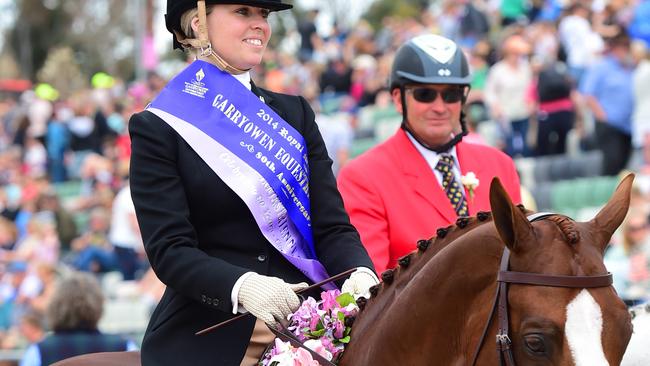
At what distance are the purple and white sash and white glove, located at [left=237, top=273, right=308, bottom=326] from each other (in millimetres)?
336

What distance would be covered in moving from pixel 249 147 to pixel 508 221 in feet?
4.29

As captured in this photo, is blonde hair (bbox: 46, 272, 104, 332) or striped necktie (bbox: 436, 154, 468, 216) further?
blonde hair (bbox: 46, 272, 104, 332)

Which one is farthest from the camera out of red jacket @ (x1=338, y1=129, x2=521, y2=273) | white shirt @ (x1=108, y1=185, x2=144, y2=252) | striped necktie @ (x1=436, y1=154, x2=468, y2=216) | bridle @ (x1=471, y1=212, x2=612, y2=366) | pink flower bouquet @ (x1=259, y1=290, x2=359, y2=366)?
white shirt @ (x1=108, y1=185, x2=144, y2=252)

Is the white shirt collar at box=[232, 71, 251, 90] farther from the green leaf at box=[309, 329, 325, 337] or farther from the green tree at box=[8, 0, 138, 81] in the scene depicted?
the green tree at box=[8, 0, 138, 81]

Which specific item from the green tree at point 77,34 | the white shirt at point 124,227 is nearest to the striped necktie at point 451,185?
the white shirt at point 124,227

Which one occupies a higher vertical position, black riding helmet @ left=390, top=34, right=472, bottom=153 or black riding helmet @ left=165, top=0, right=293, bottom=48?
black riding helmet @ left=165, top=0, right=293, bottom=48

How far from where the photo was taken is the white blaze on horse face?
3.47 metres

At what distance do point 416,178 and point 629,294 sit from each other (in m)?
4.00

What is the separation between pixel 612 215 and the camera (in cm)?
388

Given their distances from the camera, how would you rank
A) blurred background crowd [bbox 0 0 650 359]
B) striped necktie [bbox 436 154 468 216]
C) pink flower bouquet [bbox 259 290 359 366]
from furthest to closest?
blurred background crowd [bbox 0 0 650 359] → striped necktie [bbox 436 154 468 216] → pink flower bouquet [bbox 259 290 359 366]

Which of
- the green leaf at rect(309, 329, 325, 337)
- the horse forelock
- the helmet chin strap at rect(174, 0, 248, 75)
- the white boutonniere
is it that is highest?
the helmet chin strap at rect(174, 0, 248, 75)

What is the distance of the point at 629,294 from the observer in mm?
9172

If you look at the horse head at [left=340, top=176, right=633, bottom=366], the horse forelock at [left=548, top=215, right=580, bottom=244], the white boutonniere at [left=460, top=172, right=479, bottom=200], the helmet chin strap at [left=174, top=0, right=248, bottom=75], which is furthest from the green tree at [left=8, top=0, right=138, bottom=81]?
the horse forelock at [left=548, top=215, right=580, bottom=244]

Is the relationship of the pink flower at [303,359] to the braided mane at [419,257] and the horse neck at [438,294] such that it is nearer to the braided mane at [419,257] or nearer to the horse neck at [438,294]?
the horse neck at [438,294]
